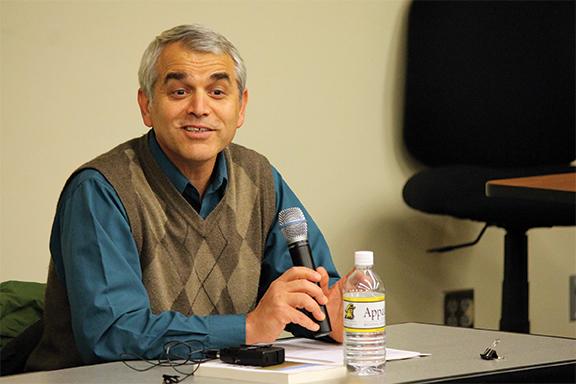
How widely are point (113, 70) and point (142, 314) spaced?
172cm

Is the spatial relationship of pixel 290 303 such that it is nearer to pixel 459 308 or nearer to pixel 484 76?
pixel 484 76

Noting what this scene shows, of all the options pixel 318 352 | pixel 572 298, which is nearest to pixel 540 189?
pixel 318 352

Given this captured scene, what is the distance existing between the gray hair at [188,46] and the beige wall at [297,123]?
1148 mm

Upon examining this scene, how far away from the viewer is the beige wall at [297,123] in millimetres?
3443

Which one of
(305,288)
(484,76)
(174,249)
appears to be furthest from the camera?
(484,76)

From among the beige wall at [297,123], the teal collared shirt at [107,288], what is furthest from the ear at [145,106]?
the beige wall at [297,123]

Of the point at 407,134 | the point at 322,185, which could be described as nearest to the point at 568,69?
the point at 407,134

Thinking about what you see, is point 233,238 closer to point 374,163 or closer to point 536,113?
point 374,163

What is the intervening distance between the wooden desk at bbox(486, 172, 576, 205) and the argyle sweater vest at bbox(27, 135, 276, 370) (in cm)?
109

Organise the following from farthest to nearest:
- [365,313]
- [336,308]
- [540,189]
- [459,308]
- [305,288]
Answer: [459,308] → [540,189] → [336,308] → [305,288] → [365,313]

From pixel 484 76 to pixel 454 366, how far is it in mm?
2586

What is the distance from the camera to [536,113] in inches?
171

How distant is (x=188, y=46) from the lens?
2307mm

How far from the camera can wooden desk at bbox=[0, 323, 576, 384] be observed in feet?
5.83
